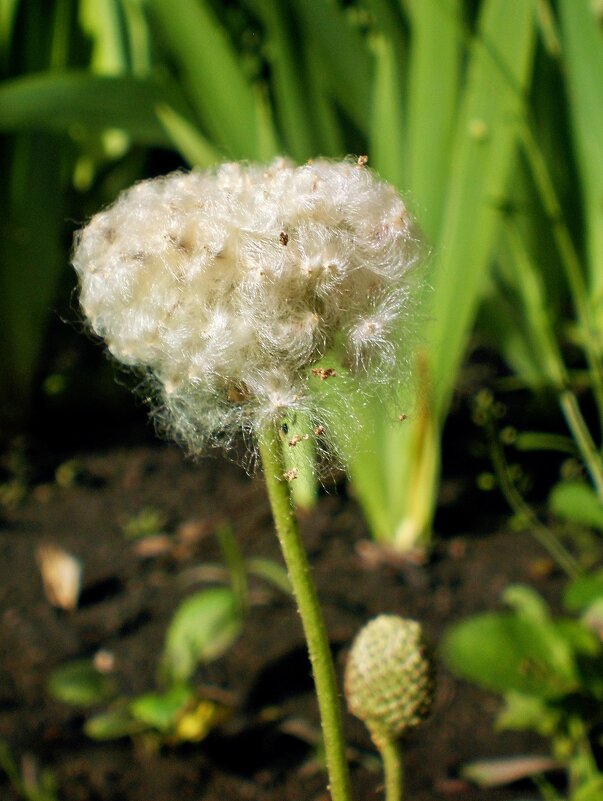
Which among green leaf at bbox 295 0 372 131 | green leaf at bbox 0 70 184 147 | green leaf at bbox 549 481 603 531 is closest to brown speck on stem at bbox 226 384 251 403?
green leaf at bbox 549 481 603 531

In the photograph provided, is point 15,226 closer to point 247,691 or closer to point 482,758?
point 247,691

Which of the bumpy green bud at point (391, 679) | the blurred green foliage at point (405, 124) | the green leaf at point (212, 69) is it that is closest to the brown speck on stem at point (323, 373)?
the bumpy green bud at point (391, 679)

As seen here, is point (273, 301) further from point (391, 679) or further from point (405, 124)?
point (405, 124)

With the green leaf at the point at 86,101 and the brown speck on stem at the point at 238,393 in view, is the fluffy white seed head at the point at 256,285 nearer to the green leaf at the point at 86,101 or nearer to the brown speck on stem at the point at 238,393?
the brown speck on stem at the point at 238,393

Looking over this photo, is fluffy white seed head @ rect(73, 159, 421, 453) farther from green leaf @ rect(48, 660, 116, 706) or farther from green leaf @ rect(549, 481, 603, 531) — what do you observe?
green leaf @ rect(48, 660, 116, 706)

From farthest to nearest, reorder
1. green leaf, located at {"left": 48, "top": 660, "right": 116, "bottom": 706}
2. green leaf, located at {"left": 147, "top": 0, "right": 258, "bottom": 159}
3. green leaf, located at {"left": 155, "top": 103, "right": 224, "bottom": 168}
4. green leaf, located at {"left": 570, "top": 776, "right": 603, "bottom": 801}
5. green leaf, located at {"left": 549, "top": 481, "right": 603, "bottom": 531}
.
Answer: green leaf, located at {"left": 155, "top": 103, "right": 224, "bottom": 168}
green leaf, located at {"left": 147, "top": 0, "right": 258, "bottom": 159}
green leaf, located at {"left": 48, "top": 660, "right": 116, "bottom": 706}
green leaf, located at {"left": 549, "top": 481, "right": 603, "bottom": 531}
green leaf, located at {"left": 570, "top": 776, "right": 603, "bottom": 801}

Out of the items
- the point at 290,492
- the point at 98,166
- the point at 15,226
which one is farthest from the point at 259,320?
the point at 98,166
